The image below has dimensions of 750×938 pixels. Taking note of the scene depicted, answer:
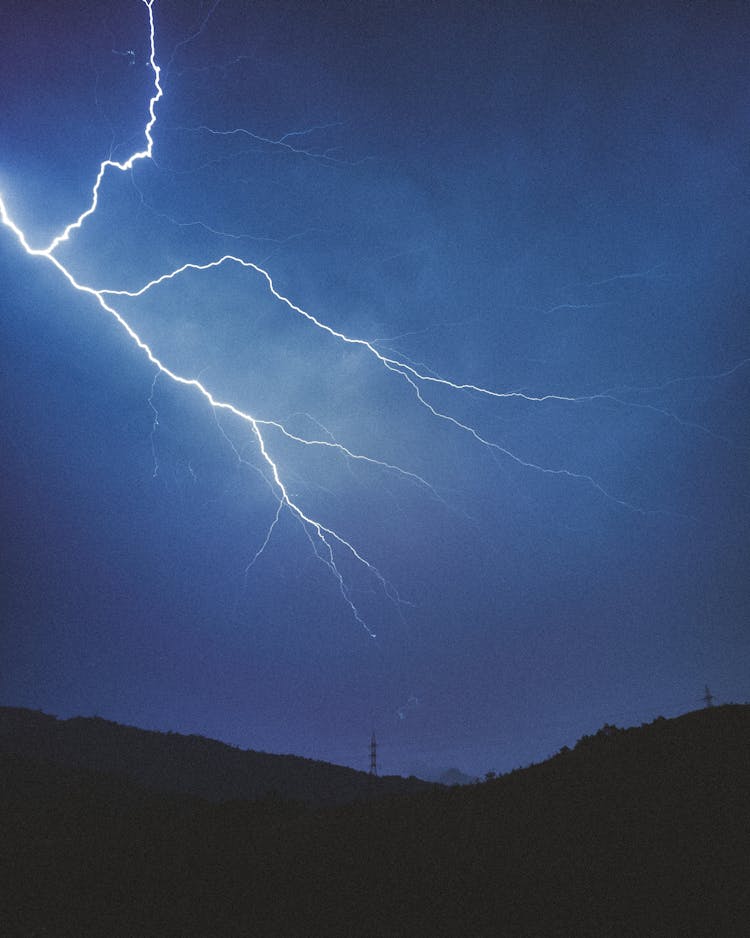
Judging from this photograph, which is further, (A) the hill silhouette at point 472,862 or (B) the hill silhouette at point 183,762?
(B) the hill silhouette at point 183,762

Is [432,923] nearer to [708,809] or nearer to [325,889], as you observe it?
[325,889]

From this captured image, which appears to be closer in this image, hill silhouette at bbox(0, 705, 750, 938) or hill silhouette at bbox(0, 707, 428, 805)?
hill silhouette at bbox(0, 705, 750, 938)

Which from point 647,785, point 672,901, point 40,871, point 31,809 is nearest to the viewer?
point 672,901

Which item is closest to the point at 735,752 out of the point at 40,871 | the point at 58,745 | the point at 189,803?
the point at 40,871

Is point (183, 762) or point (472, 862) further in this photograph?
point (183, 762)
